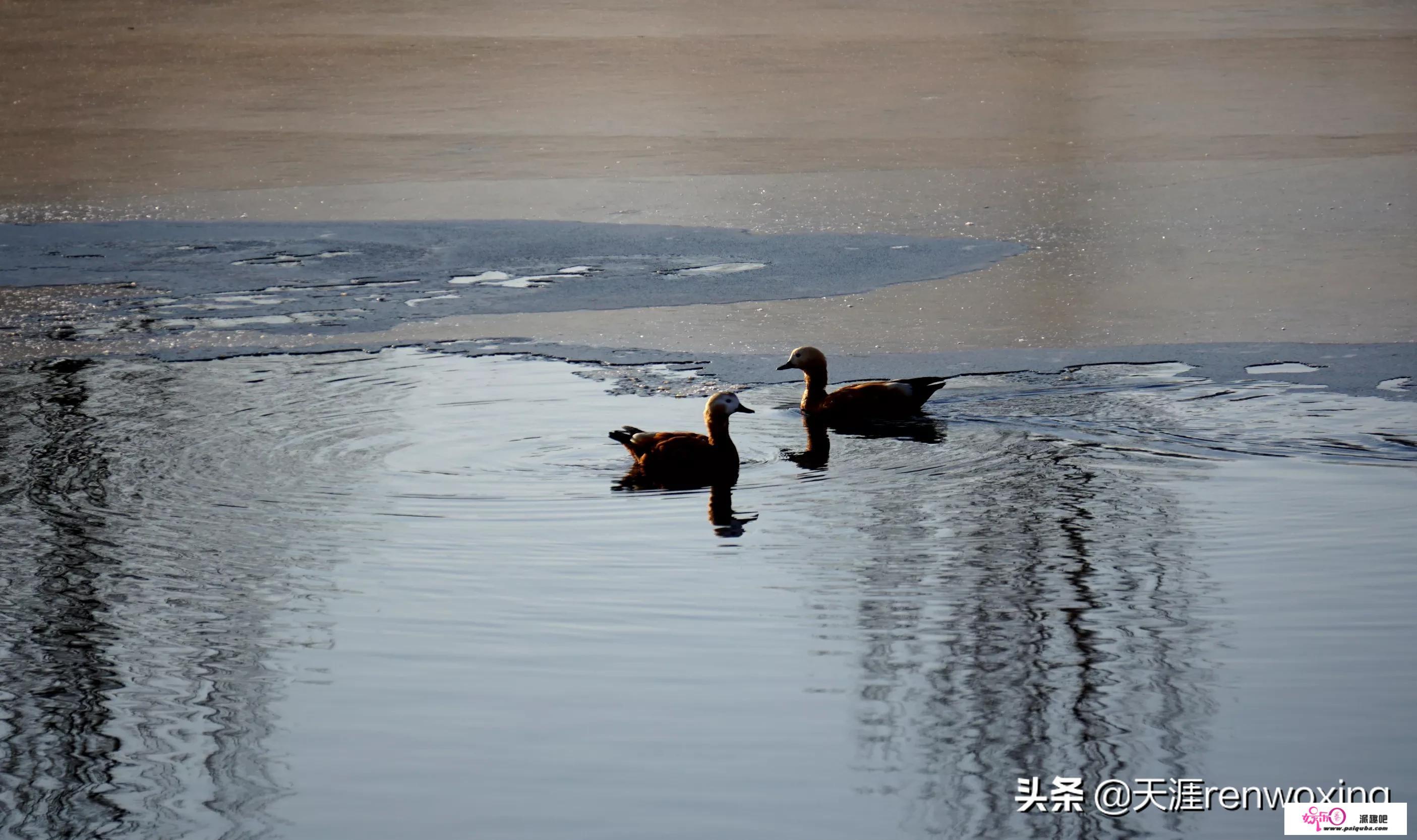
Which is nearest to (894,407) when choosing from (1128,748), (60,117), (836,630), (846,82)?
(836,630)

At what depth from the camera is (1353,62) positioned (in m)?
18.9

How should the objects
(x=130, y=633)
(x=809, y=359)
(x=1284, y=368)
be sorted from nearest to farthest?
(x=130, y=633)
(x=809, y=359)
(x=1284, y=368)

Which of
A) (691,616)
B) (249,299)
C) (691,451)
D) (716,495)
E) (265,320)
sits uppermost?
(249,299)

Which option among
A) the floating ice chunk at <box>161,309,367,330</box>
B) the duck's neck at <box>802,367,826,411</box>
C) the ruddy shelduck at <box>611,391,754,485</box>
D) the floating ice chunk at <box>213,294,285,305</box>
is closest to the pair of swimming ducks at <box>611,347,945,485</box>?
the ruddy shelduck at <box>611,391,754,485</box>

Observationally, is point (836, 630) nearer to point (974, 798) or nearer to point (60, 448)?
point (974, 798)

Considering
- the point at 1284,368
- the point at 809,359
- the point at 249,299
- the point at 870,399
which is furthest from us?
the point at 249,299

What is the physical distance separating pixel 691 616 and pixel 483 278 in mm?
6226

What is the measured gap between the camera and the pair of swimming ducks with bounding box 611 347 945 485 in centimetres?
664

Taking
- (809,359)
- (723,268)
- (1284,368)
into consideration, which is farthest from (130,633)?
(723,268)

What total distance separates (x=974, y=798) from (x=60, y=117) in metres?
16.6

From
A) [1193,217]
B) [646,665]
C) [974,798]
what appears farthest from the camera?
[1193,217]

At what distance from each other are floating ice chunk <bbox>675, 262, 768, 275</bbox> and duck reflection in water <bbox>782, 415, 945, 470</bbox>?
3.24 m

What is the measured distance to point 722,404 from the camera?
6844mm

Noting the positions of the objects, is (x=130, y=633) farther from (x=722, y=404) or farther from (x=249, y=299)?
(x=249, y=299)
